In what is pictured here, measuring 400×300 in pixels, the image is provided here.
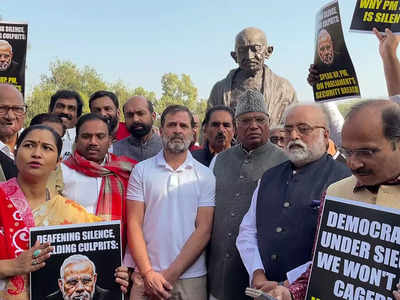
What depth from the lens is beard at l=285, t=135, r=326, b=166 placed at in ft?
11.2

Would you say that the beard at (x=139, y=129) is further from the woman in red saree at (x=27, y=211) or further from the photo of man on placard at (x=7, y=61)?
the woman in red saree at (x=27, y=211)

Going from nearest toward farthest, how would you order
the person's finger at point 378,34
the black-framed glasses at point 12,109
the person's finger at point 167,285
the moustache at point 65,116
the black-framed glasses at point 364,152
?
the black-framed glasses at point 364,152
the person's finger at point 167,285
the person's finger at point 378,34
the black-framed glasses at point 12,109
the moustache at point 65,116

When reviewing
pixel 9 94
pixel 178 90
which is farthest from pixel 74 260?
pixel 178 90

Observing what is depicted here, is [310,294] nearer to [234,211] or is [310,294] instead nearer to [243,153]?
[234,211]

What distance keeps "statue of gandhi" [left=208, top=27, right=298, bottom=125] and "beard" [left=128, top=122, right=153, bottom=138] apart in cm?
124

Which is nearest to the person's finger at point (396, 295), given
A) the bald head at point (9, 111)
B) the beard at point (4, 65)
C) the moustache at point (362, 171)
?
the moustache at point (362, 171)

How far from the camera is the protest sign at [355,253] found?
2170 millimetres

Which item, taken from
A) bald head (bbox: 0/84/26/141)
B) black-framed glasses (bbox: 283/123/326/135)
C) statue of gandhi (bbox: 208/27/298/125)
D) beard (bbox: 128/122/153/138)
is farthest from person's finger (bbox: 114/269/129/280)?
statue of gandhi (bbox: 208/27/298/125)

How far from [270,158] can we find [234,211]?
1.84ft

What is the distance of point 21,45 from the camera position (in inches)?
227

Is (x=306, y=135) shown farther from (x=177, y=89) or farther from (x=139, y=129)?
(x=177, y=89)

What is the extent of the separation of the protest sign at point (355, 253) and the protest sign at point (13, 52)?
4.31 m

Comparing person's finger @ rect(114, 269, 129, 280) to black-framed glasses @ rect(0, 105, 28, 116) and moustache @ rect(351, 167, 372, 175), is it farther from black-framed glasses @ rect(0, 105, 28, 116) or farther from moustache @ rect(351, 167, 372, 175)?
black-framed glasses @ rect(0, 105, 28, 116)

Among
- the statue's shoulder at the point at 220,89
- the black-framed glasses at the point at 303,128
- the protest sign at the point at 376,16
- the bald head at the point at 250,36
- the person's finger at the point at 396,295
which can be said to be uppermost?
the bald head at the point at 250,36
